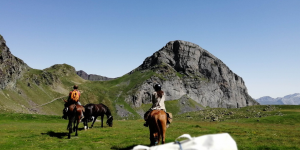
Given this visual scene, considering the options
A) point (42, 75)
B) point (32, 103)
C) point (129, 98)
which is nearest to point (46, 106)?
point (32, 103)

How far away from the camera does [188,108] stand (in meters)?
173

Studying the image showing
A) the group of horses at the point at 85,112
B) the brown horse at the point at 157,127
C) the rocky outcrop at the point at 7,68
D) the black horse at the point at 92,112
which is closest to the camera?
the brown horse at the point at 157,127

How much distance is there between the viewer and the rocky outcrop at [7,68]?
95.7 m

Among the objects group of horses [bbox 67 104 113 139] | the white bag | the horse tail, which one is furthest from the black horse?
the white bag

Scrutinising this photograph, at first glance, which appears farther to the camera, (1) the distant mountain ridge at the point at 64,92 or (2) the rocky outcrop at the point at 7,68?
(1) the distant mountain ridge at the point at 64,92

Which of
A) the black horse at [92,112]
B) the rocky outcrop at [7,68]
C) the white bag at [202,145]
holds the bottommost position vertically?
the black horse at [92,112]

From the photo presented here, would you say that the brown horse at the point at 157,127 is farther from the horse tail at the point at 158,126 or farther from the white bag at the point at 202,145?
the white bag at the point at 202,145

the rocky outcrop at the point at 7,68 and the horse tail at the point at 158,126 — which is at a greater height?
the rocky outcrop at the point at 7,68

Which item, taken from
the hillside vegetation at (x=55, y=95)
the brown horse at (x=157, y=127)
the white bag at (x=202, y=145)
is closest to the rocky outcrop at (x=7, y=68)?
the hillside vegetation at (x=55, y=95)

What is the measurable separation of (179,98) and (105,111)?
6301 inches

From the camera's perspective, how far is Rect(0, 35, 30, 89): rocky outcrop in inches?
3766

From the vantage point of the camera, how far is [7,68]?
102 meters

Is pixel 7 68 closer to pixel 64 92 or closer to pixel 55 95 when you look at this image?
pixel 55 95

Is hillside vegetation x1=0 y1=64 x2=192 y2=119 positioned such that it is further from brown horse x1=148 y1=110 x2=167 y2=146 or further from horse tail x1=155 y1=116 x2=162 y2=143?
horse tail x1=155 y1=116 x2=162 y2=143
